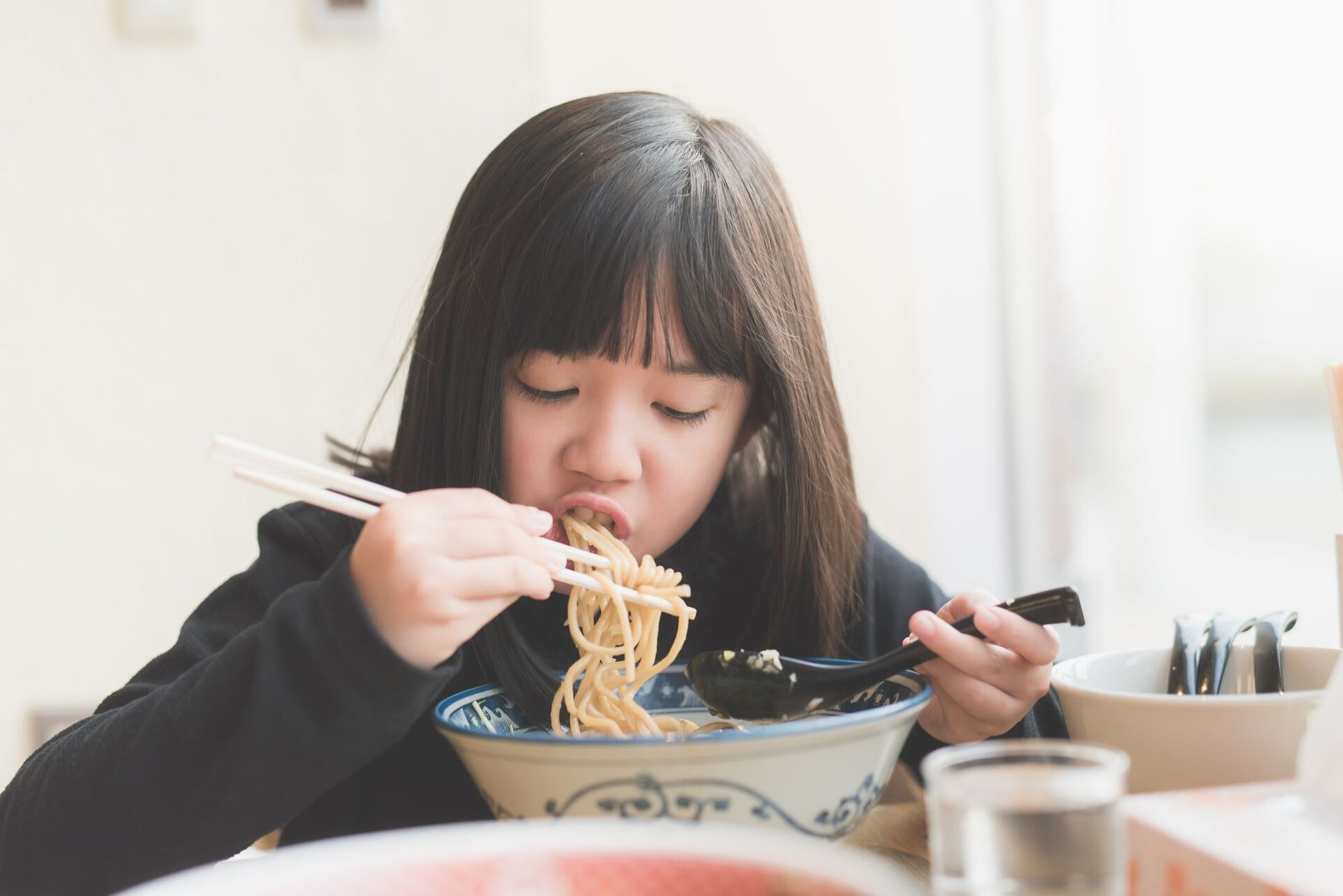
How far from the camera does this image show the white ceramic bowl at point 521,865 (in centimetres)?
38

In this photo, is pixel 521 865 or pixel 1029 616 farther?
pixel 1029 616

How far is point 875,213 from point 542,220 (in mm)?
897

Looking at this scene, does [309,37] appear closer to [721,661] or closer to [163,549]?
[163,549]

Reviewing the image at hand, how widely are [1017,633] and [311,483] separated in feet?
1.54

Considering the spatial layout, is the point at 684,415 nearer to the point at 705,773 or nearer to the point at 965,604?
the point at 965,604

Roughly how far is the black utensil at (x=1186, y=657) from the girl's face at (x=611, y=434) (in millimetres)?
392

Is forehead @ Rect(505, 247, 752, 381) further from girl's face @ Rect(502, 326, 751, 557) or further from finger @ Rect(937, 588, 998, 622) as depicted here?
finger @ Rect(937, 588, 998, 622)

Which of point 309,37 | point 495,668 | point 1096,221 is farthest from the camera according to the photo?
point 1096,221

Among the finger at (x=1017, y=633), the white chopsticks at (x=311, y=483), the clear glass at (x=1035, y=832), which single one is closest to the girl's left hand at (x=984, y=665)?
Answer: the finger at (x=1017, y=633)

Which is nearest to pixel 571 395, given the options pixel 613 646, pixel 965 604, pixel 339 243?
pixel 613 646

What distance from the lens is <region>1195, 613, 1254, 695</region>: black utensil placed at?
724 mm

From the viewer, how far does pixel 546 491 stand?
0.92 metres

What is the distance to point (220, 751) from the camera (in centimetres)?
67

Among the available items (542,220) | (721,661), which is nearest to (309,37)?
(542,220)
